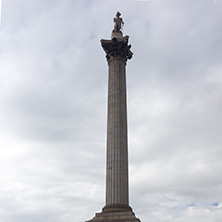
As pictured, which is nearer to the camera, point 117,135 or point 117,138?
point 117,138

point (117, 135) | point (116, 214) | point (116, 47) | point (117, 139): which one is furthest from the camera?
point (116, 47)

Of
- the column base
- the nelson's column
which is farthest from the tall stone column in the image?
the column base

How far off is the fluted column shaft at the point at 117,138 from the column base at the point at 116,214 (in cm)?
70

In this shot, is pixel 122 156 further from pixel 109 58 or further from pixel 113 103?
pixel 109 58

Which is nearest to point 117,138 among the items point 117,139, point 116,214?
point 117,139

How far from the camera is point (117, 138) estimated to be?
42.7 meters

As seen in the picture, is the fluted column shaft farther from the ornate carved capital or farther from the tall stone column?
the ornate carved capital

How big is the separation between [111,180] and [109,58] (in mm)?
18863

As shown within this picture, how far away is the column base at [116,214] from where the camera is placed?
36781 mm

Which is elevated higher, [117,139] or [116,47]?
[116,47]

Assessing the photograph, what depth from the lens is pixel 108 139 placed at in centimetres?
4350

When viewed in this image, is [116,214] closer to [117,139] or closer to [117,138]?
[117,139]

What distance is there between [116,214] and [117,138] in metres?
9.77

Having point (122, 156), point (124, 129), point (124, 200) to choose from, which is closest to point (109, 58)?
point (124, 129)
